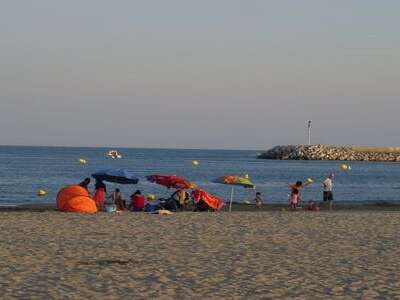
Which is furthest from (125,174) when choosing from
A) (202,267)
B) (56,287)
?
(56,287)

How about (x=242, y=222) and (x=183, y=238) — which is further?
(x=242, y=222)

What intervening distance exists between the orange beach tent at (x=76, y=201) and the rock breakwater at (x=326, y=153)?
403ft

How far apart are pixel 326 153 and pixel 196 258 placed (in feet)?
444

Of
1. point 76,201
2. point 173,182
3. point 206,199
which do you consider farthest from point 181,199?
point 76,201

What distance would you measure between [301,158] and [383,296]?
137m

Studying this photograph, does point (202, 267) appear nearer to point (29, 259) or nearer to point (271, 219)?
point (29, 259)

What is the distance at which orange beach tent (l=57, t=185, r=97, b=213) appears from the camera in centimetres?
2261

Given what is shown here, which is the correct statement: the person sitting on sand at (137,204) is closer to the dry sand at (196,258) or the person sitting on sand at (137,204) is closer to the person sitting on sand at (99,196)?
the person sitting on sand at (99,196)

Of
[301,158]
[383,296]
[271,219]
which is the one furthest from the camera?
[301,158]

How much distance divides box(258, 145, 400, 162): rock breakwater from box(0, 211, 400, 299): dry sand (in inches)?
4956

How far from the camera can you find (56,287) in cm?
1009

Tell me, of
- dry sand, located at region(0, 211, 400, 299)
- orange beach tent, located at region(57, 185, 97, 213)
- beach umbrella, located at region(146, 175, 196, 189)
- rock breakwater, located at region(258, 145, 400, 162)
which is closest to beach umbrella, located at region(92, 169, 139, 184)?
beach umbrella, located at region(146, 175, 196, 189)

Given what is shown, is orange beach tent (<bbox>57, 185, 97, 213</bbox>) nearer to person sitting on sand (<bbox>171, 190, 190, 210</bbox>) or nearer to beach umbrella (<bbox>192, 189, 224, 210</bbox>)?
person sitting on sand (<bbox>171, 190, 190, 210</bbox>)

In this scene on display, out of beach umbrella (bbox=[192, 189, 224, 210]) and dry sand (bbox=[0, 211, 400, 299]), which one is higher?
beach umbrella (bbox=[192, 189, 224, 210])
